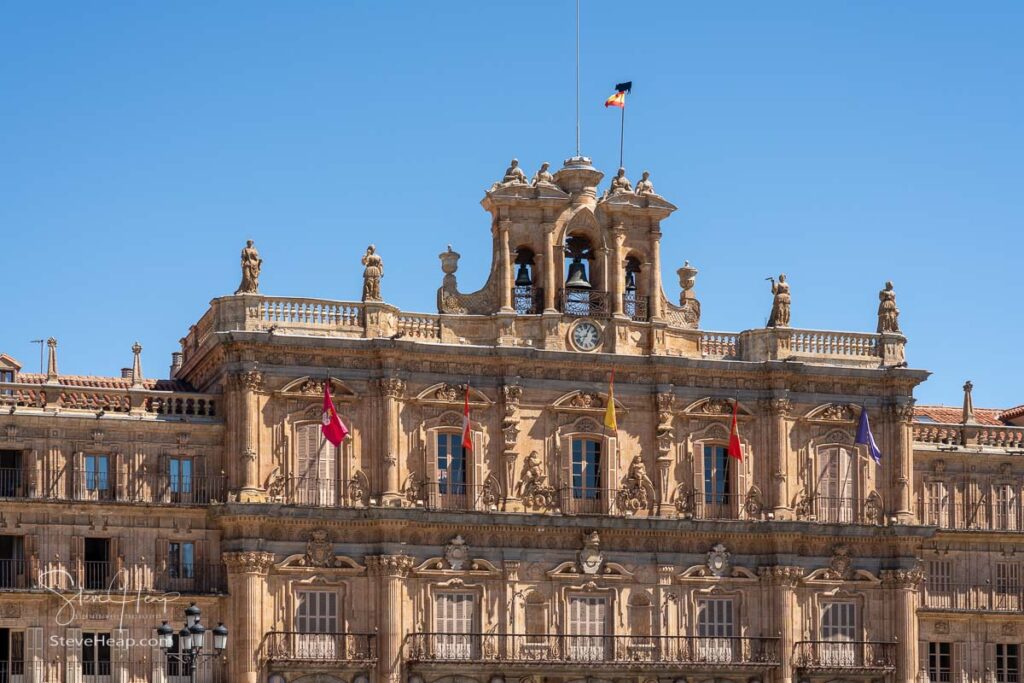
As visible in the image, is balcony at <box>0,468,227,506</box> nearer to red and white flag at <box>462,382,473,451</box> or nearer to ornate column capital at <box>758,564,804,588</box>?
red and white flag at <box>462,382,473,451</box>

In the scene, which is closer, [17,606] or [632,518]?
[17,606]

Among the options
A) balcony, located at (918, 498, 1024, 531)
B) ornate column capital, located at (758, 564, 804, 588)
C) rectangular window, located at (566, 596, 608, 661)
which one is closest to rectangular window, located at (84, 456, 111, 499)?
rectangular window, located at (566, 596, 608, 661)

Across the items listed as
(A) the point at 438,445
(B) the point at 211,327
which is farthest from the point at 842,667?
(B) the point at 211,327

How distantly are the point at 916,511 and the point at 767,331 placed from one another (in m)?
9.14

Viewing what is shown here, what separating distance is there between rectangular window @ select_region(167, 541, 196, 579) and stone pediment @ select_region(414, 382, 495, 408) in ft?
30.4

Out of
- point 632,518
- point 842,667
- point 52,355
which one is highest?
point 52,355

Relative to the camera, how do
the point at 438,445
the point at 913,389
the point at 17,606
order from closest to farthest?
the point at 17,606 → the point at 438,445 → the point at 913,389

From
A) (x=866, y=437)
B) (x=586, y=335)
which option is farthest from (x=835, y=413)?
(x=586, y=335)

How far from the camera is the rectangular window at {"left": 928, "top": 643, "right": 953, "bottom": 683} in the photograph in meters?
80.2

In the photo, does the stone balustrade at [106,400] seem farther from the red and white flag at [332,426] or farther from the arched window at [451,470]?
the arched window at [451,470]

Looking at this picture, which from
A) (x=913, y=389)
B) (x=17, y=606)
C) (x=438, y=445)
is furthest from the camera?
(x=913, y=389)

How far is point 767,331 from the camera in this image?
7862cm

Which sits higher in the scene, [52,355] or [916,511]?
[52,355]

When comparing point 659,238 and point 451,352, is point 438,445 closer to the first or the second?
point 451,352
